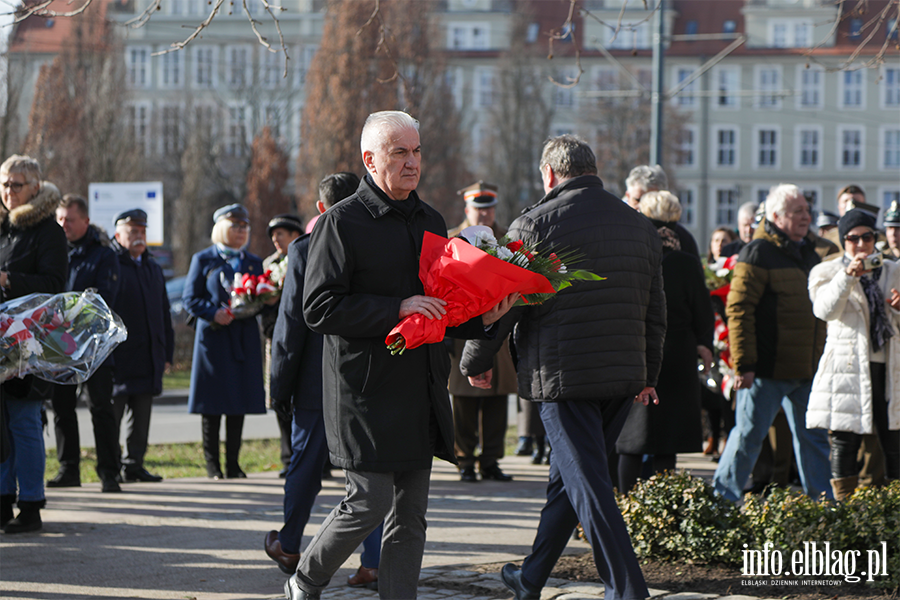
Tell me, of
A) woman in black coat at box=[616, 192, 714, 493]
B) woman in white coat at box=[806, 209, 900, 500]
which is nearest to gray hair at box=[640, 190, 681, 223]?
woman in black coat at box=[616, 192, 714, 493]

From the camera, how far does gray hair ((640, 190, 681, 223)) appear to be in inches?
258

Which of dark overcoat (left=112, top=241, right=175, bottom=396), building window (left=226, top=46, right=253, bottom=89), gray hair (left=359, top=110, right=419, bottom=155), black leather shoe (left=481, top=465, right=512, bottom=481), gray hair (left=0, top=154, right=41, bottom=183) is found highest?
building window (left=226, top=46, right=253, bottom=89)

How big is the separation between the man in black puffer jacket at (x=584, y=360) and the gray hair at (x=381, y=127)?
98 cm

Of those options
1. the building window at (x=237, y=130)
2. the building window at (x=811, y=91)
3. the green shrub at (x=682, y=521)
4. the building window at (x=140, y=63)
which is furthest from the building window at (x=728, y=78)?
the green shrub at (x=682, y=521)

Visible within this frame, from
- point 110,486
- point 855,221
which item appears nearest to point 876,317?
point 855,221

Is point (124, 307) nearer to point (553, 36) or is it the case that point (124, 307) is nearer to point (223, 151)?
point (553, 36)

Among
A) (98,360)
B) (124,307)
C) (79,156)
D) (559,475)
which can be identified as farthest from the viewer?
(79,156)

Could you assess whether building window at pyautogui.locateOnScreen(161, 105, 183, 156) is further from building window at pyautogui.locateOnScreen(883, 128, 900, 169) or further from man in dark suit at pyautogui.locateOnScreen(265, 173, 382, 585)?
man in dark suit at pyautogui.locateOnScreen(265, 173, 382, 585)

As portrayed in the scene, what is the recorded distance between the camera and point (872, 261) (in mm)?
6297

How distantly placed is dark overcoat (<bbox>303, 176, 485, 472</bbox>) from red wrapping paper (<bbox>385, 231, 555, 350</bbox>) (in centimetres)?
13

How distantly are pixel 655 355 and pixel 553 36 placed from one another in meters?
2.22

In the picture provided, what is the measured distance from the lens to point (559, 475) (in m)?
4.81

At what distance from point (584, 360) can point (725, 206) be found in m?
67.6

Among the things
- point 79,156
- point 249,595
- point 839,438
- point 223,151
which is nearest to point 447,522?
point 249,595
